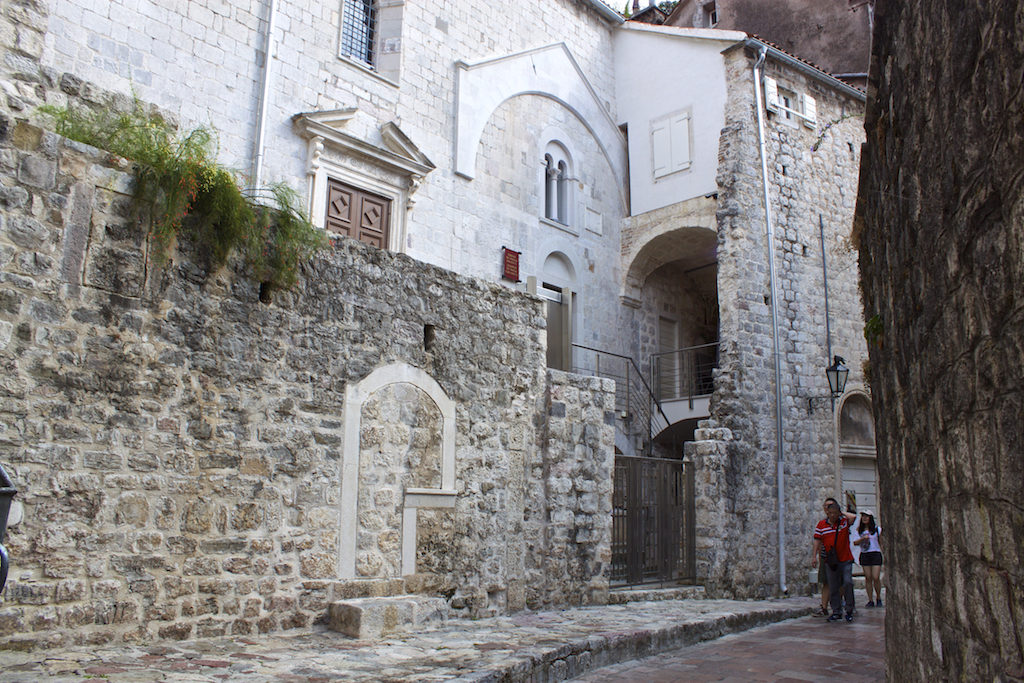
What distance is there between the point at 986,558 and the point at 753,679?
4.63 meters

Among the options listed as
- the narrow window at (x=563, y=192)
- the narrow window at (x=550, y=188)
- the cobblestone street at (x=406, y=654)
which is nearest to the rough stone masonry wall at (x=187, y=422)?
the cobblestone street at (x=406, y=654)

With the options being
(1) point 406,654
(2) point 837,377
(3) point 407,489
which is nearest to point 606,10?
(2) point 837,377

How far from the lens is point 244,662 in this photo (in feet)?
16.9

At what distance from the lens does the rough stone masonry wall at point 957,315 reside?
1851mm

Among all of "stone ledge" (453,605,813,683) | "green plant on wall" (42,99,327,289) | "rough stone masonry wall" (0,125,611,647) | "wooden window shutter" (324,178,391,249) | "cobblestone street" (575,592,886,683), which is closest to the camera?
"rough stone masonry wall" (0,125,611,647)

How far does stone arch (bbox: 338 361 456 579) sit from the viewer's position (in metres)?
6.76

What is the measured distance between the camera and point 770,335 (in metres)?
13.8

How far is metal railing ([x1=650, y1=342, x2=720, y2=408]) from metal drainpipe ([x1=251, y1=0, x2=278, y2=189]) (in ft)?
26.9

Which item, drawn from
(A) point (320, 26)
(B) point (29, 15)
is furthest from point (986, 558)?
(A) point (320, 26)

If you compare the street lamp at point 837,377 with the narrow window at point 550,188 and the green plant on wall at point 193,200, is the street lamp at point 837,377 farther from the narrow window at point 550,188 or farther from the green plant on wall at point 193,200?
the green plant on wall at point 193,200

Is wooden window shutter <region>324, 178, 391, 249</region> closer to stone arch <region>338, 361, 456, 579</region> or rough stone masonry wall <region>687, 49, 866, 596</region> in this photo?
stone arch <region>338, 361, 456, 579</region>

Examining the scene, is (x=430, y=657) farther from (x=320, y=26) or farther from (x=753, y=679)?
(x=320, y=26)

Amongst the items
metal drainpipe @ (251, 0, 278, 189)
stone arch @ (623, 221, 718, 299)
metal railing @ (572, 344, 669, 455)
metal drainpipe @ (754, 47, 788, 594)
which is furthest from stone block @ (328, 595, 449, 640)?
stone arch @ (623, 221, 718, 299)

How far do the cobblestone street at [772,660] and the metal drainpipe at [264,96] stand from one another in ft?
25.0
